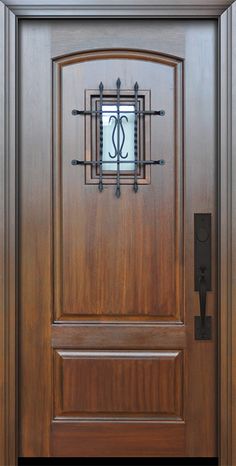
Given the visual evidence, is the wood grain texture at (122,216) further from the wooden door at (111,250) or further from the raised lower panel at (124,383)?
the raised lower panel at (124,383)

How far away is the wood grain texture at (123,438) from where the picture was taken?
1.92 m

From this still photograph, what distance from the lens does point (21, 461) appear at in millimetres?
1958

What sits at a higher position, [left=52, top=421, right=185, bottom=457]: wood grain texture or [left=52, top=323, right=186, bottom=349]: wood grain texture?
[left=52, top=323, right=186, bottom=349]: wood grain texture

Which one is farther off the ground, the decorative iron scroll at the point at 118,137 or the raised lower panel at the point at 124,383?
the decorative iron scroll at the point at 118,137

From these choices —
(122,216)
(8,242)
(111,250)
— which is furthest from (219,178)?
(8,242)

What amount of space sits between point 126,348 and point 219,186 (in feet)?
2.43

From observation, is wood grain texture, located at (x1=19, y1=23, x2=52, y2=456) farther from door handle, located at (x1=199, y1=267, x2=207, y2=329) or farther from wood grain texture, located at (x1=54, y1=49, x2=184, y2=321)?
door handle, located at (x1=199, y1=267, x2=207, y2=329)

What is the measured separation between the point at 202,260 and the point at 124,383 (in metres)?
0.58

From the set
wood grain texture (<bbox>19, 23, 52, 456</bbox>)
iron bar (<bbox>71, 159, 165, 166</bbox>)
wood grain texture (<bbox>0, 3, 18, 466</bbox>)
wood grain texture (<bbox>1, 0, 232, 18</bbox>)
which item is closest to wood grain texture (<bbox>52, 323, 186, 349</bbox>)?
wood grain texture (<bbox>19, 23, 52, 456</bbox>)

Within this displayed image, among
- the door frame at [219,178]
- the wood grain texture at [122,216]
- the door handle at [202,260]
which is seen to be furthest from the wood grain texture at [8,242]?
the door handle at [202,260]

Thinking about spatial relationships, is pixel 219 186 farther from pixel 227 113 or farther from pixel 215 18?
pixel 215 18

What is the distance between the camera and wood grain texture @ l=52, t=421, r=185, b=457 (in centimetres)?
192

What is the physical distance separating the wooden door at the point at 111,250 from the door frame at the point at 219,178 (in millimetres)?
50

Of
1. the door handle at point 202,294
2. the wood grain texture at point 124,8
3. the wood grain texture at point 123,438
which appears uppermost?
the wood grain texture at point 124,8
